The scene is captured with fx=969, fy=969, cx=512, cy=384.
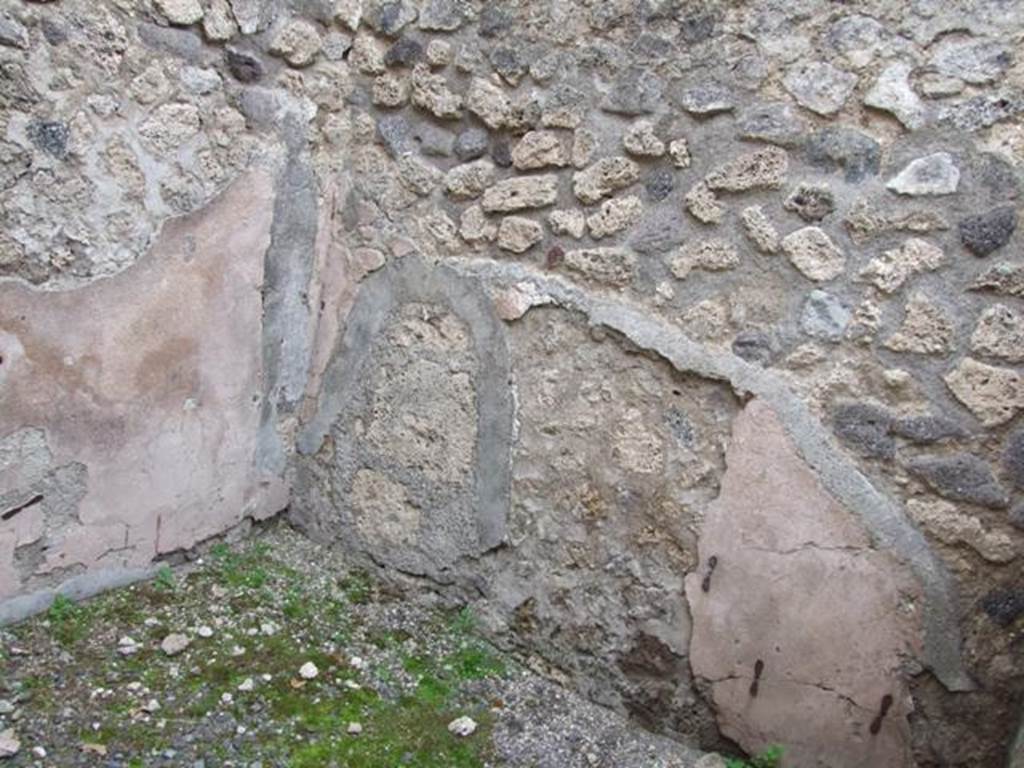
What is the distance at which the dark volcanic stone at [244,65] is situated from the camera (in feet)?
7.41

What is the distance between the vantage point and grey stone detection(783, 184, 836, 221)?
1.82m

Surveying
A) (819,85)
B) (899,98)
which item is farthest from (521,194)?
(899,98)

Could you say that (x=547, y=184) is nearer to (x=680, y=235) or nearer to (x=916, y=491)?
(x=680, y=235)

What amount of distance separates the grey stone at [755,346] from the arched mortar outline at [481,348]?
545 millimetres

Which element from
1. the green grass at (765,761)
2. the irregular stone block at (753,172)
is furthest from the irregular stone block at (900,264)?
the green grass at (765,761)

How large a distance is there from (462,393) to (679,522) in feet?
1.98

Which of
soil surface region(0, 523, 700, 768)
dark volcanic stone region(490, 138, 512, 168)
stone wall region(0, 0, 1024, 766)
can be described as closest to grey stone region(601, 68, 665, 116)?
stone wall region(0, 0, 1024, 766)

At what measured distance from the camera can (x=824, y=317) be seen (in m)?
1.84

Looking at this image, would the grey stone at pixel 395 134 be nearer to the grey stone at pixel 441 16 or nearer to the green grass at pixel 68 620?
the grey stone at pixel 441 16

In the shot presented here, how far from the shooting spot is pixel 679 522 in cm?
203

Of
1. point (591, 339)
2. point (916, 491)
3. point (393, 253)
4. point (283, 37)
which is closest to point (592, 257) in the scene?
point (591, 339)

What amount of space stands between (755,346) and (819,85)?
0.50m

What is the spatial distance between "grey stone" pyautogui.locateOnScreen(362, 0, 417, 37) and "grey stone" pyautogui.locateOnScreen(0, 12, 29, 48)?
0.78m

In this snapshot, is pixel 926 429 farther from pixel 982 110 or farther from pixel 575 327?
pixel 575 327
